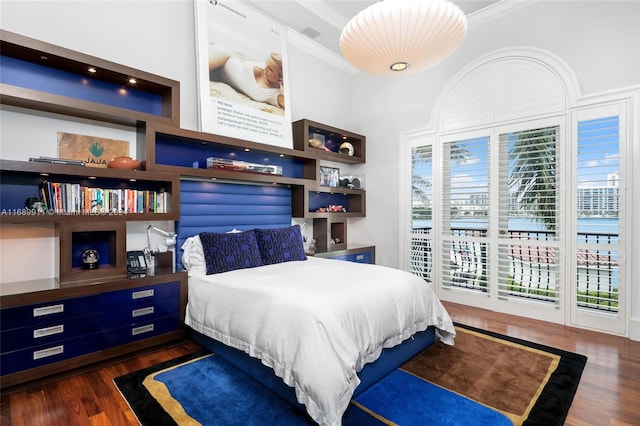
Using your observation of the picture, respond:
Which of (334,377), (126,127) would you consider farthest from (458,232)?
(126,127)

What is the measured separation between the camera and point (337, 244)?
15.9ft

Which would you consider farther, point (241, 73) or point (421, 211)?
point (421, 211)

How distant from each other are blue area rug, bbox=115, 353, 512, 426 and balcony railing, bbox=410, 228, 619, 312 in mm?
2099

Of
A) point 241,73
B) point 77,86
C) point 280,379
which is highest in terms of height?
point 241,73

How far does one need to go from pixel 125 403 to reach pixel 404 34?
288 cm

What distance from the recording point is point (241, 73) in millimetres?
3627

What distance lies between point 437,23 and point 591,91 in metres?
2.29

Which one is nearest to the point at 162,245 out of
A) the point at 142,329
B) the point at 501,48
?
the point at 142,329

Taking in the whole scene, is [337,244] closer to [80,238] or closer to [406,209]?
[406,209]

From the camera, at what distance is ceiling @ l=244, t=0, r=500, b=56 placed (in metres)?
3.70

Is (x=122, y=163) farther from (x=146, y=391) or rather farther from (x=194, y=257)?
(x=146, y=391)

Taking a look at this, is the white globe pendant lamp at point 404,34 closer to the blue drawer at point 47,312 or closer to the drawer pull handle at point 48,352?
the blue drawer at point 47,312

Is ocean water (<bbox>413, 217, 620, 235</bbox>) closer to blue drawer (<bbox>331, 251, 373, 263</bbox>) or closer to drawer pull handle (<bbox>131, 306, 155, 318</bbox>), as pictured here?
blue drawer (<bbox>331, 251, 373, 263</bbox>)

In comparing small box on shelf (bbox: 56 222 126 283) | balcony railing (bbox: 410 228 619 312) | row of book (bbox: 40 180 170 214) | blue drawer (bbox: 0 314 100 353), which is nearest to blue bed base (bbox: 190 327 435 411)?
blue drawer (bbox: 0 314 100 353)
